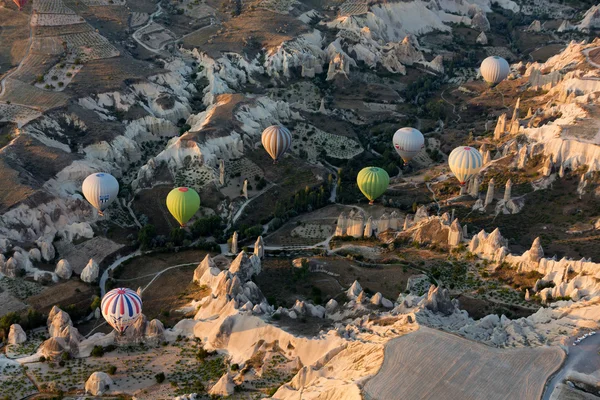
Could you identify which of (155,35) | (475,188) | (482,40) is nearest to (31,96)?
A: (155,35)

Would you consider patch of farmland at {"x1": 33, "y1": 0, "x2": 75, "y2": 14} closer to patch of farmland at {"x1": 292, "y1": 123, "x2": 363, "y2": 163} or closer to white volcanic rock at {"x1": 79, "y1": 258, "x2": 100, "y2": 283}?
patch of farmland at {"x1": 292, "y1": 123, "x2": 363, "y2": 163}

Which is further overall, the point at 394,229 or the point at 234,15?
the point at 234,15

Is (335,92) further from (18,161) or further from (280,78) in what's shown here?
(18,161)

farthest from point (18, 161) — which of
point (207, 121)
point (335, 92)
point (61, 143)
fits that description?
point (335, 92)

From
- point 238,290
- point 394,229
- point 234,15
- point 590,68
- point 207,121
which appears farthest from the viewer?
point 234,15

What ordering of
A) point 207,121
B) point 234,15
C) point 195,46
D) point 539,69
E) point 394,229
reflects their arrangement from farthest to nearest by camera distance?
point 234,15
point 195,46
point 539,69
point 207,121
point 394,229

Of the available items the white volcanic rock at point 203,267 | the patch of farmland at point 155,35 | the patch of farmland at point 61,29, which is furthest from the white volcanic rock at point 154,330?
the patch of farmland at point 155,35

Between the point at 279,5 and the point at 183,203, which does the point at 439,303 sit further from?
the point at 279,5

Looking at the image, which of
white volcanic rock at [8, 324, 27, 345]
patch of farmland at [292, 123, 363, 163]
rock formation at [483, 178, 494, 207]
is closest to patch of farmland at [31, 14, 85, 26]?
patch of farmland at [292, 123, 363, 163]
